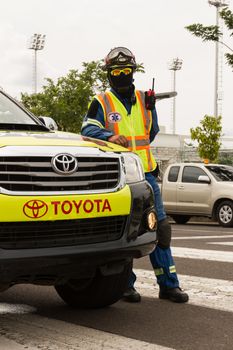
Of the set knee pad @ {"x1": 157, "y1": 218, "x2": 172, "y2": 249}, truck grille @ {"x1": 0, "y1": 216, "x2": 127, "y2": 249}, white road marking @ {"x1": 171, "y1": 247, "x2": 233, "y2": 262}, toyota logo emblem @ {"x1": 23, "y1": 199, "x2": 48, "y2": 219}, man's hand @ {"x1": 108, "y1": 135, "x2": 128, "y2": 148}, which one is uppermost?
man's hand @ {"x1": 108, "y1": 135, "x2": 128, "y2": 148}

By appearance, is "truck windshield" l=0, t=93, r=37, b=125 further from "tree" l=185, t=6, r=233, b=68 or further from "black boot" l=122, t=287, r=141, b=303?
"tree" l=185, t=6, r=233, b=68

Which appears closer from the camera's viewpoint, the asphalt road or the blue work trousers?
the asphalt road

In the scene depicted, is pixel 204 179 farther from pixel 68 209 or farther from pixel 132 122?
pixel 68 209

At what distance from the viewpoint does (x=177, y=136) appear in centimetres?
4597

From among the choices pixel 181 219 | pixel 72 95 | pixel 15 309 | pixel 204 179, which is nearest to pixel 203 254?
pixel 15 309

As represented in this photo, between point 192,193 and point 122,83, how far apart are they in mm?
11080

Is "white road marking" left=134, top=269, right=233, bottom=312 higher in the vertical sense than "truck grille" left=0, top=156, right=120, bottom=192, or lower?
lower

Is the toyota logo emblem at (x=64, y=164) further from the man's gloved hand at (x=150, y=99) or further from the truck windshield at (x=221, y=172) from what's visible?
the truck windshield at (x=221, y=172)

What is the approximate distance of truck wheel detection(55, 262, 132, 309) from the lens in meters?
4.86

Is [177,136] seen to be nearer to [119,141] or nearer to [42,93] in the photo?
[42,93]

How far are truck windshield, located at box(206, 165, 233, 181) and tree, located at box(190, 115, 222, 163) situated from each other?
11.2 meters

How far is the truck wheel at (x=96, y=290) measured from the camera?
4859 millimetres

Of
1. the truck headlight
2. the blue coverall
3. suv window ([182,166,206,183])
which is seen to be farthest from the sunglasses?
suv window ([182,166,206,183])

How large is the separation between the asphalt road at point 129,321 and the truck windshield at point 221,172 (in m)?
9.60
